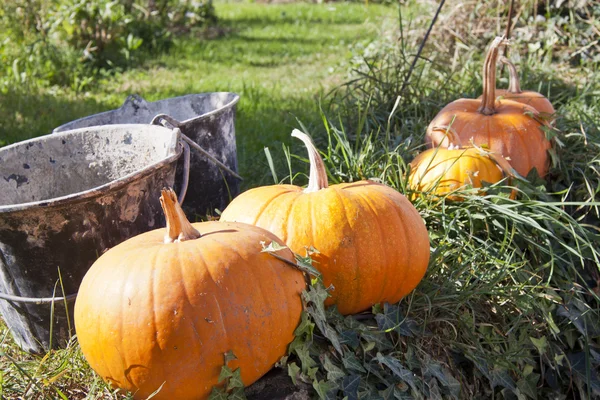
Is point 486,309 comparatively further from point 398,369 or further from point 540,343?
point 398,369

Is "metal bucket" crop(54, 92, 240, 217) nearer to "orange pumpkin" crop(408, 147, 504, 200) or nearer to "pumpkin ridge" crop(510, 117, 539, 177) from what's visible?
"orange pumpkin" crop(408, 147, 504, 200)

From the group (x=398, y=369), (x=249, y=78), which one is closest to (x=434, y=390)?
(x=398, y=369)

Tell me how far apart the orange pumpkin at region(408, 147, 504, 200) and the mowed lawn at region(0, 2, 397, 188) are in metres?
0.64

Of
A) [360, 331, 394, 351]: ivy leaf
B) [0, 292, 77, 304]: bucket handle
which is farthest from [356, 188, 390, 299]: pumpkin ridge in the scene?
[0, 292, 77, 304]: bucket handle

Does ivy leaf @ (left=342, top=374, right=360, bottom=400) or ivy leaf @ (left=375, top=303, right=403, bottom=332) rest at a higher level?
ivy leaf @ (left=375, top=303, right=403, bottom=332)

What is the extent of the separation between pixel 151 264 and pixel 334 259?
0.59 meters

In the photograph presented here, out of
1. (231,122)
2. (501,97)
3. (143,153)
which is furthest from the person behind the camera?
(501,97)

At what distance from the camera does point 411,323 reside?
2.17m

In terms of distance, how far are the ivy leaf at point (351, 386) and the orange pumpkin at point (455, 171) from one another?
1.02 meters

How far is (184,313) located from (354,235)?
624 millimetres

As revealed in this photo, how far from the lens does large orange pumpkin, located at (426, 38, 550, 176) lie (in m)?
3.04

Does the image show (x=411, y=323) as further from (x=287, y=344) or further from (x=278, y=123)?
(x=278, y=123)

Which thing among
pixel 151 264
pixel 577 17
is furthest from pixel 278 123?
pixel 151 264

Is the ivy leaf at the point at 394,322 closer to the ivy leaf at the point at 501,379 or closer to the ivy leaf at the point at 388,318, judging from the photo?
the ivy leaf at the point at 388,318
